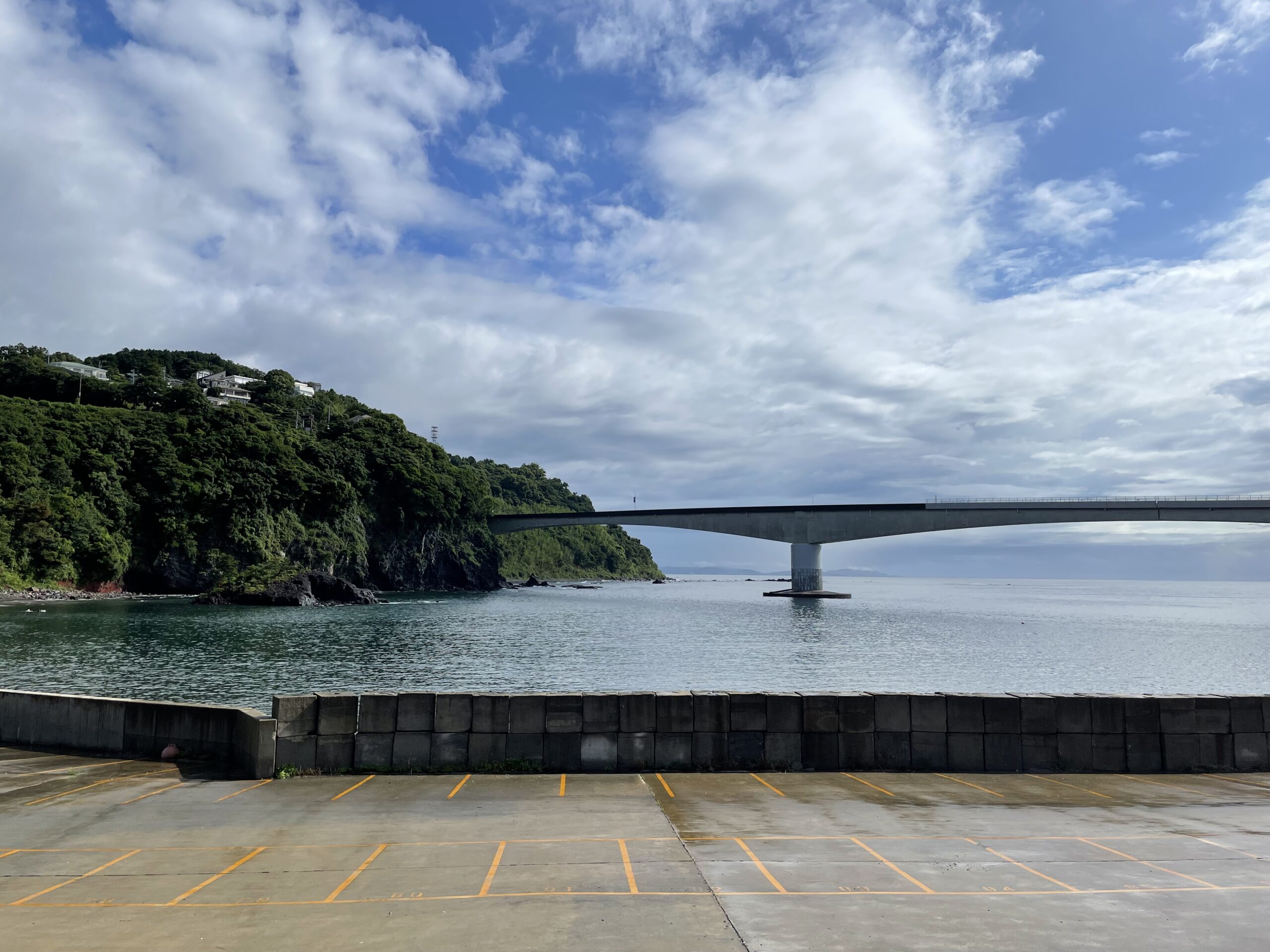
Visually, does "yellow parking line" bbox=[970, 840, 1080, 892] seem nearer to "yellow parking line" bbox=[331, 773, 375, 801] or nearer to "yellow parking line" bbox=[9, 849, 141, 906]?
"yellow parking line" bbox=[331, 773, 375, 801]

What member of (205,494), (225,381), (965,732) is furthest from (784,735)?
(225,381)

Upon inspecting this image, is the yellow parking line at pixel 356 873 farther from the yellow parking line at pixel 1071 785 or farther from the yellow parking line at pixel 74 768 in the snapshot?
the yellow parking line at pixel 1071 785

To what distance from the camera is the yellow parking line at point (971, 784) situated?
1373 cm

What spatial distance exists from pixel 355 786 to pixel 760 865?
24.9 feet

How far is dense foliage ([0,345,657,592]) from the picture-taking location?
91.6 metres

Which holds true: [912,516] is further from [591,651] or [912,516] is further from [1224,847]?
[1224,847]

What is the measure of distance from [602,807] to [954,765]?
7.32 m

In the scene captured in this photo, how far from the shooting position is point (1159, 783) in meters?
14.7

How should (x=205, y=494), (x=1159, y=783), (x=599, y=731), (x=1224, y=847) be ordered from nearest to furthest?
(x=1224, y=847)
(x=1159, y=783)
(x=599, y=731)
(x=205, y=494)

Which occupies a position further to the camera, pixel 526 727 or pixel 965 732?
pixel 965 732

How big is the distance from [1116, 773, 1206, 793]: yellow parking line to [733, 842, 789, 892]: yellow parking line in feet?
29.3

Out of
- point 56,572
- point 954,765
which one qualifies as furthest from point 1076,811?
point 56,572

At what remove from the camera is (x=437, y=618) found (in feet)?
263

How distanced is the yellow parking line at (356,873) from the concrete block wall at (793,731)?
171 inches
